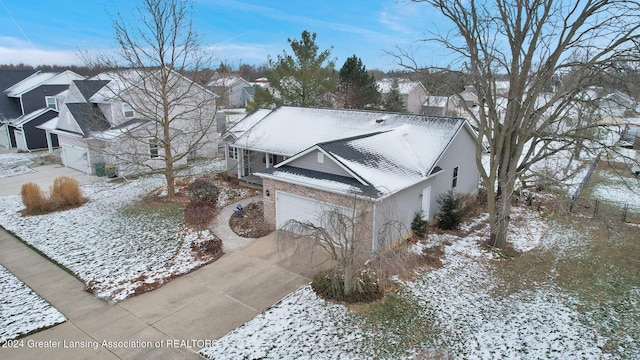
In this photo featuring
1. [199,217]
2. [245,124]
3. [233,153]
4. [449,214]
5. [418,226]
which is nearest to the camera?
[199,217]

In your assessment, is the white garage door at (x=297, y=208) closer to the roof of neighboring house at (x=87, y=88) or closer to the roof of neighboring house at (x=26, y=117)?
the roof of neighboring house at (x=87, y=88)

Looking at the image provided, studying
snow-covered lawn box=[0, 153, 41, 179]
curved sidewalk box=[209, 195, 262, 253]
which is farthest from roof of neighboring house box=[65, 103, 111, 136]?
curved sidewalk box=[209, 195, 262, 253]

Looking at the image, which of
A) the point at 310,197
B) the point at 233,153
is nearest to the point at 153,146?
the point at 233,153

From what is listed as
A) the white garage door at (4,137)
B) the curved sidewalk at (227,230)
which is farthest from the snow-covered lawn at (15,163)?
the curved sidewalk at (227,230)

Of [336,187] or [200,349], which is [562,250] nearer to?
[336,187]

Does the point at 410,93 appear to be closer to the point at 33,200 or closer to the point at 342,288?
the point at 33,200

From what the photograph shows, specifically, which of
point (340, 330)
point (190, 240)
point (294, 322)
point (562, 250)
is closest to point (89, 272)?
point (190, 240)

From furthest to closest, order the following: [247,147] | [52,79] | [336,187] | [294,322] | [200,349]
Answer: [52,79] < [247,147] < [336,187] < [294,322] < [200,349]
